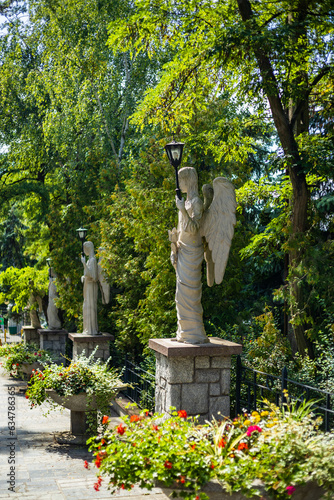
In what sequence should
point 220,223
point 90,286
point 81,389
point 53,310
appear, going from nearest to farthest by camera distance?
1. point 220,223
2. point 81,389
3. point 90,286
4. point 53,310

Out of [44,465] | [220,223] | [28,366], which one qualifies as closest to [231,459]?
[220,223]

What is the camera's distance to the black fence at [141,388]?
29.9 ft

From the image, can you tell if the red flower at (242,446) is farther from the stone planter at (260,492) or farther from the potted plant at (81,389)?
the potted plant at (81,389)

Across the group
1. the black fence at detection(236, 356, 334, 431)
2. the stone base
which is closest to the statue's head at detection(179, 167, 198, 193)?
the black fence at detection(236, 356, 334, 431)

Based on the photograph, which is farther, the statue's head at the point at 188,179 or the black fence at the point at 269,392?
the black fence at the point at 269,392

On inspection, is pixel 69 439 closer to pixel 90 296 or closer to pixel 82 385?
pixel 82 385

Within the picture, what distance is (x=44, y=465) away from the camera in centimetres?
728

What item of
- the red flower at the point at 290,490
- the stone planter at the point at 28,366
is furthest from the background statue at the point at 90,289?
the red flower at the point at 290,490

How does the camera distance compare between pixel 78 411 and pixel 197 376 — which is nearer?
pixel 197 376

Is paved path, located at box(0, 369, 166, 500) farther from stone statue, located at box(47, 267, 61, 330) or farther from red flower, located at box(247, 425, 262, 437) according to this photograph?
stone statue, located at box(47, 267, 61, 330)

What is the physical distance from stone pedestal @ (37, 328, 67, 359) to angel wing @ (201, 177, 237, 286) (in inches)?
437

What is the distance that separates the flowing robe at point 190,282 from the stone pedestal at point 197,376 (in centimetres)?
20

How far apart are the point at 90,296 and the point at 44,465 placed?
5.15 metres

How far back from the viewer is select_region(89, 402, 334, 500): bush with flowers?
363 cm
